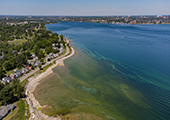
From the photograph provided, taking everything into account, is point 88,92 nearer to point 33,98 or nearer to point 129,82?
point 129,82

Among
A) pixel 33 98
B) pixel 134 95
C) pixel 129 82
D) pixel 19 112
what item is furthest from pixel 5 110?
pixel 129 82

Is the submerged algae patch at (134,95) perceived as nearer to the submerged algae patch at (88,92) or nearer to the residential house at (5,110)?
the submerged algae patch at (88,92)

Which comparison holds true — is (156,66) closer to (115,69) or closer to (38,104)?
(115,69)

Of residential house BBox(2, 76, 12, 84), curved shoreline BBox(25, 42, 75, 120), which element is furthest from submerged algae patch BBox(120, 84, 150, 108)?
residential house BBox(2, 76, 12, 84)

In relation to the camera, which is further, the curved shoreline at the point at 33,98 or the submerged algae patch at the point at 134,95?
the submerged algae patch at the point at 134,95

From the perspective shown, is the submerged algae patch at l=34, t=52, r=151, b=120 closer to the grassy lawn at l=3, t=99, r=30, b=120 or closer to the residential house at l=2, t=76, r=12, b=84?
the grassy lawn at l=3, t=99, r=30, b=120

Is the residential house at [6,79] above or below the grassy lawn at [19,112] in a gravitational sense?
above

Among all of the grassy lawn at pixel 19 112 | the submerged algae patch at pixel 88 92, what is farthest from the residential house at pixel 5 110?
the submerged algae patch at pixel 88 92

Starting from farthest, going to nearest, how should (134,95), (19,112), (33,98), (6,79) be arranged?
(6,79) < (134,95) < (33,98) < (19,112)

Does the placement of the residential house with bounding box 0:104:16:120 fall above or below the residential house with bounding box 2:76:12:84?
below
